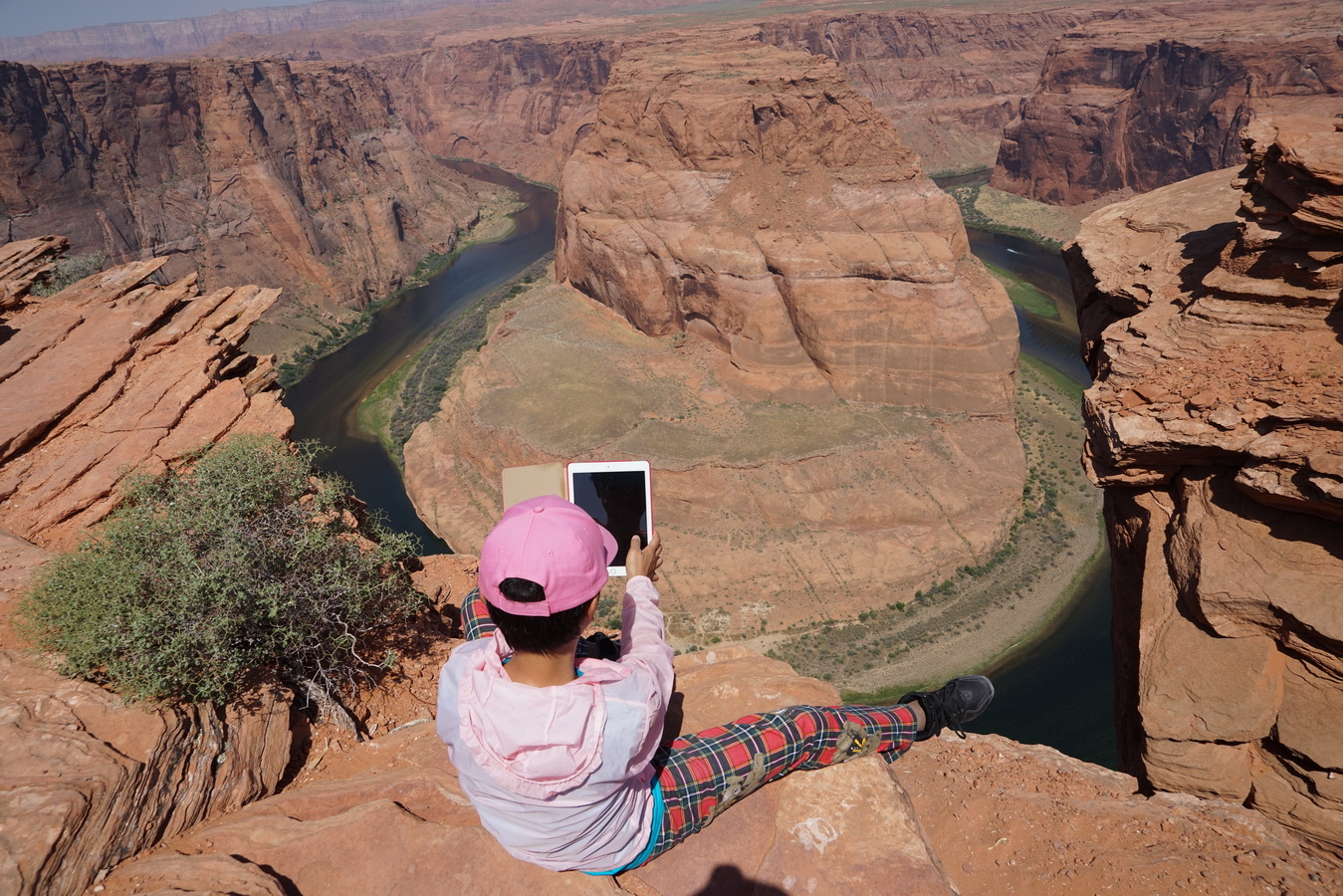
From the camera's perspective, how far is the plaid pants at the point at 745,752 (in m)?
5.02

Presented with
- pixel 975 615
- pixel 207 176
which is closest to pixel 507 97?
pixel 207 176

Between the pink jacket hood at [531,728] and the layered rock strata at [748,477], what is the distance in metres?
21.1

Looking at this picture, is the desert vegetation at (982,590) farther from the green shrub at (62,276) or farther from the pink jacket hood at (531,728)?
the green shrub at (62,276)

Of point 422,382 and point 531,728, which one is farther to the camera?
point 422,382

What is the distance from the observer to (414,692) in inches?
323

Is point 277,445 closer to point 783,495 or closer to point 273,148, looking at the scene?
point 783,495

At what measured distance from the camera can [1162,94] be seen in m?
64.2

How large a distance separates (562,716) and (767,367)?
28559mm

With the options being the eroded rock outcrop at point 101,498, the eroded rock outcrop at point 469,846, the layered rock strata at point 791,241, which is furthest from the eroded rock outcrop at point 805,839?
the layered rock strata at point 791,241

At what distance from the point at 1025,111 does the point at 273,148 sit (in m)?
73.4

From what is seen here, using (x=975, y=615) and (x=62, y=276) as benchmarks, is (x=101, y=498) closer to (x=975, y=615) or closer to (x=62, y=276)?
(x=62, y=276)

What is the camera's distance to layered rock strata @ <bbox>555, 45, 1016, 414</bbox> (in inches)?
1196

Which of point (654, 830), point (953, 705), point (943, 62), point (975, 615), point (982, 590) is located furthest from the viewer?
point (943, 62)

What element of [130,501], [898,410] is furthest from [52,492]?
[898,410]
